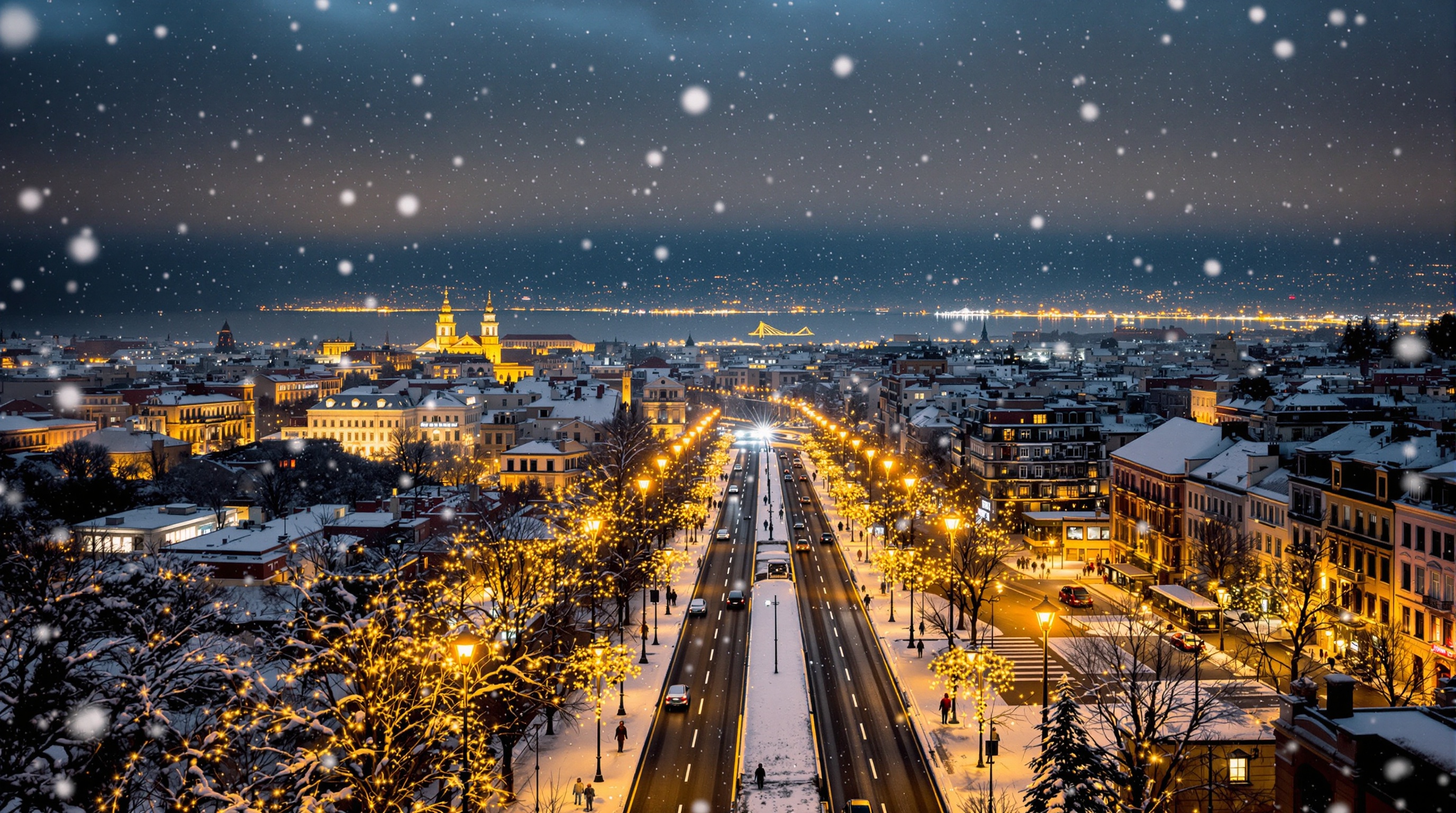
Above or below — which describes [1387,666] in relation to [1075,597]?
above

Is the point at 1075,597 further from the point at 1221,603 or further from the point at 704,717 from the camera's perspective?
the point at 704,717

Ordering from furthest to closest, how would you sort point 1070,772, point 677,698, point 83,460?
1. point 83,460
2. point 677,698
3. point 1070,772

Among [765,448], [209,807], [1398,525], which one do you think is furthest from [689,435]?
[209,807]

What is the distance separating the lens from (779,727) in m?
34.4

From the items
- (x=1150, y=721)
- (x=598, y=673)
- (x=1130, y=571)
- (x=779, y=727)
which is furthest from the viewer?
(x=1130, y=571)

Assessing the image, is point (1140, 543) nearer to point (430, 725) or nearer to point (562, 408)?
point (430, 725)

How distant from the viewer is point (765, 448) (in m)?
146

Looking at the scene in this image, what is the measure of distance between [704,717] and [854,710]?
5.46 meters

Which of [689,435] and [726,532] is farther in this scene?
[689,435]

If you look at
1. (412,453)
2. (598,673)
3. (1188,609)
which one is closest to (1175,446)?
(1188,609)

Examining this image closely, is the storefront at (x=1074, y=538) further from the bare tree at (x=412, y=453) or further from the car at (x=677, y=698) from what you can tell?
the bare tree at (x=412, y=453)

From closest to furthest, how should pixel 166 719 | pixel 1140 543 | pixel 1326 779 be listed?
pixel 1326 779, pixel 166 719, pixel 1140 543

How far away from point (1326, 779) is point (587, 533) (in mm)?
29882

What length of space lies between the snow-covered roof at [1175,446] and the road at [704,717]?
25.7 meters
